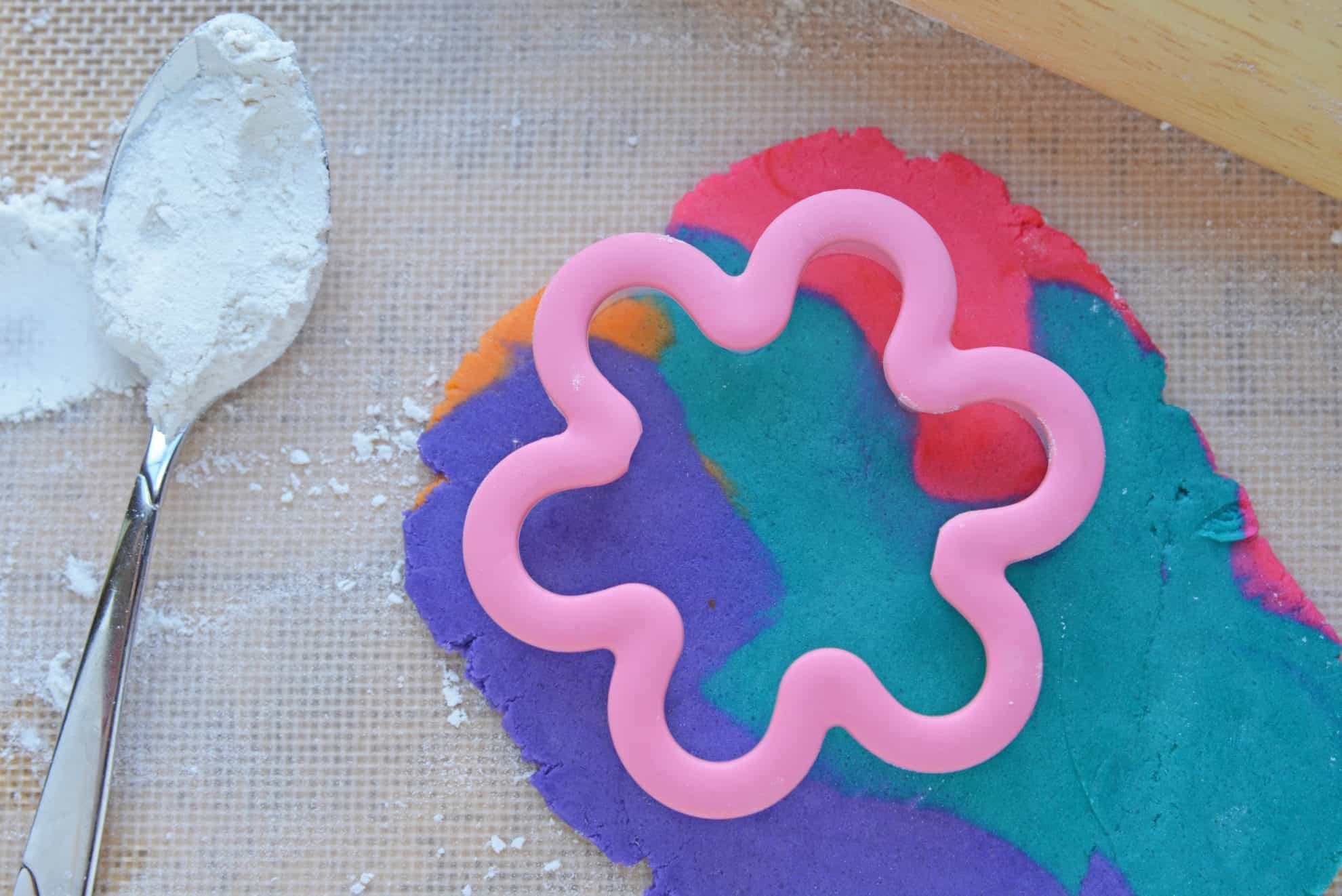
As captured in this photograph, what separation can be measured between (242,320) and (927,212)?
1.92 ft

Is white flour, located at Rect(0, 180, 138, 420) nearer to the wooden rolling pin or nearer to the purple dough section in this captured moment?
the purple dough section

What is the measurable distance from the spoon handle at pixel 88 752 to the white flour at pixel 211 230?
5.2 inches

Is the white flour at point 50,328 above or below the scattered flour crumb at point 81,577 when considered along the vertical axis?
above

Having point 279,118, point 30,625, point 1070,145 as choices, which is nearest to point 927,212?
point 1070,145

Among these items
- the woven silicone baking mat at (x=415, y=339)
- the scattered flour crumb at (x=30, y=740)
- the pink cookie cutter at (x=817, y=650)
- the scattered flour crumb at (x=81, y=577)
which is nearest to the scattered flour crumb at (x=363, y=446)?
the woven silicone baking mat at (x=415, y=339)

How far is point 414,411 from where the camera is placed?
90cm

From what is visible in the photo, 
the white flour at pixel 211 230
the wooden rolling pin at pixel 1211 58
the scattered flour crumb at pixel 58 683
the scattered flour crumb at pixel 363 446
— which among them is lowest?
the scattered flour crumb at pixel 58 683

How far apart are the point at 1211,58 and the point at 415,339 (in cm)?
68

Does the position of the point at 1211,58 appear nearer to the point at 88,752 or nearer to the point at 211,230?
the point at 211,230

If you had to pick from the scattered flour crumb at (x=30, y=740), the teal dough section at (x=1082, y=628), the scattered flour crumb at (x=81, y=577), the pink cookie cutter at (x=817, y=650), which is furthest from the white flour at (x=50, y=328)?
the teal dough section at (x=1082, y=628)

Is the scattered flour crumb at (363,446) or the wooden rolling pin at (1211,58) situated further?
the scattered flour crumb at (363,446)

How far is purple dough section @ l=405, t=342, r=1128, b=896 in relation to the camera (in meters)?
0.85

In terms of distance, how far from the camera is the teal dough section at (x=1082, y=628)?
853 millimetres

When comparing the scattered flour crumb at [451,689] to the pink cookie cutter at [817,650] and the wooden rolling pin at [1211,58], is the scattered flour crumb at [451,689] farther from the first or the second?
the wooden rolling pin at [1211,58]
